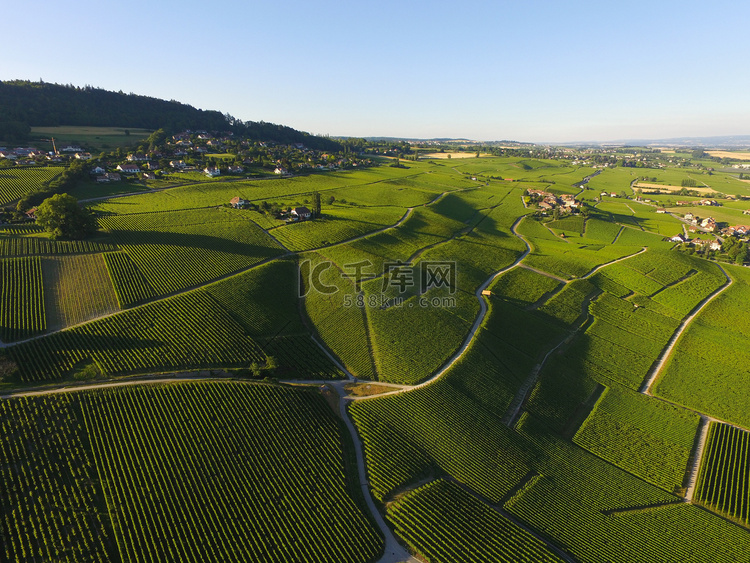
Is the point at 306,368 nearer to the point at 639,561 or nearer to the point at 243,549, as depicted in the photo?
the point at 243,549

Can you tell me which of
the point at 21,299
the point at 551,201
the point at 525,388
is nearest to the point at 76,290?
the point at 21,299

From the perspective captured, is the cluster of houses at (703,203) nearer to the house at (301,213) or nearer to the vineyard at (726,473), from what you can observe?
the vineyard at (726,473)

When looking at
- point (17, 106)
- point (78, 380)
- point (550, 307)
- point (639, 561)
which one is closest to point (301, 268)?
point (78, 380)

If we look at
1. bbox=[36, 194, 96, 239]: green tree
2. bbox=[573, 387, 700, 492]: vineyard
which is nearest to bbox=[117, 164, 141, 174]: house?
bbox=[36, 194, 96, 239]: green tree

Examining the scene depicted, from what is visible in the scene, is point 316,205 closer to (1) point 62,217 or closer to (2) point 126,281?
(2) point 126,281

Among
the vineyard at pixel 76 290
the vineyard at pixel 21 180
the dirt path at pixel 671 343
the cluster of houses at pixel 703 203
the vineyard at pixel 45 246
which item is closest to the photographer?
the vineyard at pixel 76 290

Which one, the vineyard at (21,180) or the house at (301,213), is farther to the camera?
the house at (301,213)

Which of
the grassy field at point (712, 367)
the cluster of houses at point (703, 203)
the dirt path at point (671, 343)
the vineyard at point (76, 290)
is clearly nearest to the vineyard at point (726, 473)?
the grassy field at point (712, 367)
